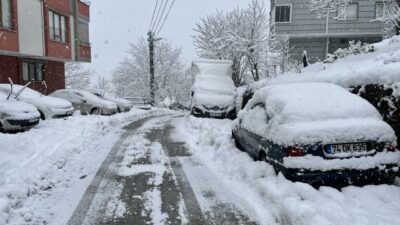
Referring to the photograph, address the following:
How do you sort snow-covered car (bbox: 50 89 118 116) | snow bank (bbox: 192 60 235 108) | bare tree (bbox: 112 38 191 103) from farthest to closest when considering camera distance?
bare tree (bbox: 112 38 191 103), snow-covered car (bbox: 50 89 118 116), snow bank (bbox: 192 60 235 108)

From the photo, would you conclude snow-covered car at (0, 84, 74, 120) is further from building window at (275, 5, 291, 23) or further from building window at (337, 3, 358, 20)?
building window at (337, 3, 358, 20)

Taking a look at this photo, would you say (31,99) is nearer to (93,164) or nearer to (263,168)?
(93,164)

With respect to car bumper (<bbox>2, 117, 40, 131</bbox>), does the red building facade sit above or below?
above

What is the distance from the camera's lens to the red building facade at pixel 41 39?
1953 cm

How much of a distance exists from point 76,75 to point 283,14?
130ft

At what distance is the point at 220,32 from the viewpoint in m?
30.5

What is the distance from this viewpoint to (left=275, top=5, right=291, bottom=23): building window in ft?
78.3

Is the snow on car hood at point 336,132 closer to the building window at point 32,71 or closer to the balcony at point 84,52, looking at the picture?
the building window at point 32,71

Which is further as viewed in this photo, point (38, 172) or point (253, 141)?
point (253, 141)

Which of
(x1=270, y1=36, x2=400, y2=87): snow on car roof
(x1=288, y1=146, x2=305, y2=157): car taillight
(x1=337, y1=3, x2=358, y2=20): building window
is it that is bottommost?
(x1=288, y1=146, x2=305, y2=157): car taillight

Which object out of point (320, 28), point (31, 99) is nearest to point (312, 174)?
point (31, 99)

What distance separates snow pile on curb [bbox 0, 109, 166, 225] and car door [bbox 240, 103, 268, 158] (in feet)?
9.83

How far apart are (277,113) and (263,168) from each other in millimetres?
915

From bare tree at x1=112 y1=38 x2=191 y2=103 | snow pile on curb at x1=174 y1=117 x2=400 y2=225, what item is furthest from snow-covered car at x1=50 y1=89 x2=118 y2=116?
bare tree at x1=112 y1=38 x2=191 y2=103
